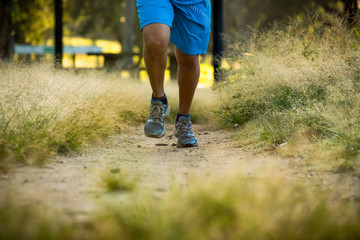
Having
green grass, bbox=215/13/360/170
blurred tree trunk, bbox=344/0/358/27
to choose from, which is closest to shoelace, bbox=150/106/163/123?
green grass, bbox=215/13/360/170

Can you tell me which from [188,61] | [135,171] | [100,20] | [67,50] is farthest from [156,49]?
[100,20]

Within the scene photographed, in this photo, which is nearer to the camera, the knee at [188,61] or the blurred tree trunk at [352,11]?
the knee at [188,61]

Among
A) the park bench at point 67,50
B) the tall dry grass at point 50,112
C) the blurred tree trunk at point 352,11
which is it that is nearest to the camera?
the tall dry grass at point 50,112

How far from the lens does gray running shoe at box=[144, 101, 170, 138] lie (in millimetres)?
3596

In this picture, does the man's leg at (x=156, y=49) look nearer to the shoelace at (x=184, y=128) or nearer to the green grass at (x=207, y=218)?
the shoelace at (x=184, y=128)

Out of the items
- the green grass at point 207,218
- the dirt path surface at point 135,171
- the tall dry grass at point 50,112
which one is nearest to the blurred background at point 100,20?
the tall dry grass at point 50,112

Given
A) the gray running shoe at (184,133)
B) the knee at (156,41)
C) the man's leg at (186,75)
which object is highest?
the knee at (156,41)

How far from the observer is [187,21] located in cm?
361

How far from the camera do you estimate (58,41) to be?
8891 millimetres

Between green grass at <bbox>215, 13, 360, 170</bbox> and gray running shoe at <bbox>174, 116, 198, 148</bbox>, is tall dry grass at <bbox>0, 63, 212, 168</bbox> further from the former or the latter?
green grass at <bbox>215, 13, 360, 170</bbox>

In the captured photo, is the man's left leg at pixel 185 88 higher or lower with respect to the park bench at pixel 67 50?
higher

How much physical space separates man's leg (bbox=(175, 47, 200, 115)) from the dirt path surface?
412 mm

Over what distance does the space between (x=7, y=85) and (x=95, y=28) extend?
2717 cm

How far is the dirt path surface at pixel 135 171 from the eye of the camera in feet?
6.84
